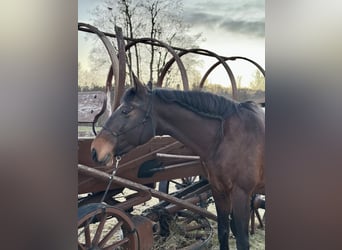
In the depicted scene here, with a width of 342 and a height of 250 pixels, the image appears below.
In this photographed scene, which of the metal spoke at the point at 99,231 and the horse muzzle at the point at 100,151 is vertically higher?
the horse muzzle at the point at 100,151

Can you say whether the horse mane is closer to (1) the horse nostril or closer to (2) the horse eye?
(2) the horse eye

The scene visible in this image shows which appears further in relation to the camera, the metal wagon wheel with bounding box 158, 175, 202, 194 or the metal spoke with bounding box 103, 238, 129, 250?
the metal wagon wheel with bounding box 158, 175, 202, 194

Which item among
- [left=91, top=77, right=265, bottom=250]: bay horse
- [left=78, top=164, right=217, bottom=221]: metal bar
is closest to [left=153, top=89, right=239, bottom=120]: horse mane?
[left=91, top=77, right=265, bottom=250]: bay horse

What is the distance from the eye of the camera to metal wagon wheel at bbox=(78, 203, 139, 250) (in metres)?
1.83

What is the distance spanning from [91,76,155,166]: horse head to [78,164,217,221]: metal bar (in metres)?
0.06

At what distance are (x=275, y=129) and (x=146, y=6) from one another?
948 mm

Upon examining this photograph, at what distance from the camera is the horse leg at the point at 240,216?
2.04 metres

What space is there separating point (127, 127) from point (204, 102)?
0.44 meters

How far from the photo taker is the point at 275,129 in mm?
Answer: 2062

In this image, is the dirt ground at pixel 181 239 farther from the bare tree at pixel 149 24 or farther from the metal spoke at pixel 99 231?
the bare tree at pixel 149 24

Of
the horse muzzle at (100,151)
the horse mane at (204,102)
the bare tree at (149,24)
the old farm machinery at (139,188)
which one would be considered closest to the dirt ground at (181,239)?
the old farm machinery at (139,188)

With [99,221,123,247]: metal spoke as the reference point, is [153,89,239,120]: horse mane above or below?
above

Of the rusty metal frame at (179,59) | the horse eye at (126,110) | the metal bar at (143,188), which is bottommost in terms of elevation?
the metal bar at (143,188)

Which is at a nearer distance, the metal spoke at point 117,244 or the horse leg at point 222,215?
the metal spoke at point 117,244
